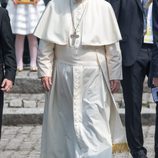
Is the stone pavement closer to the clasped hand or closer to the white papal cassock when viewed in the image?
the white papal cassock

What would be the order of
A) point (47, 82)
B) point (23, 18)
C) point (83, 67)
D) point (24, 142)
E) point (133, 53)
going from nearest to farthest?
point (83, 67) → point (47, 82) → point (133, 53) → point (24, 142) → point (23, 18)

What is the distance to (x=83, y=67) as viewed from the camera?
6.72 metres

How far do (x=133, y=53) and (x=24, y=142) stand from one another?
238 centimetres

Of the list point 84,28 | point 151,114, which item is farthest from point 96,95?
point 151,114

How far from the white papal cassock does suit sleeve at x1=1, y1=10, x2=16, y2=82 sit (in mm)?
286

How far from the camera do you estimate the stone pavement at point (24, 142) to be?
27.6 feet

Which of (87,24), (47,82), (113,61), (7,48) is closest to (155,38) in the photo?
(113,61)

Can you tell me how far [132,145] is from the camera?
7.64m

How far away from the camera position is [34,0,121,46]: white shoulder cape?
6641mm

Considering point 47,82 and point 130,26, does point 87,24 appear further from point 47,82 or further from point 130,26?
point 130,26

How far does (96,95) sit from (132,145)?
1.11 meters

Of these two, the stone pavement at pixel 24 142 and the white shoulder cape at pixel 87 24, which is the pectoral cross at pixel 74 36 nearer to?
the white shoulder cape at pixel 87 24

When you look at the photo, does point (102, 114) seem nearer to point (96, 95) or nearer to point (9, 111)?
point (96, 95)

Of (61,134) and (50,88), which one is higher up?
(50,88)
